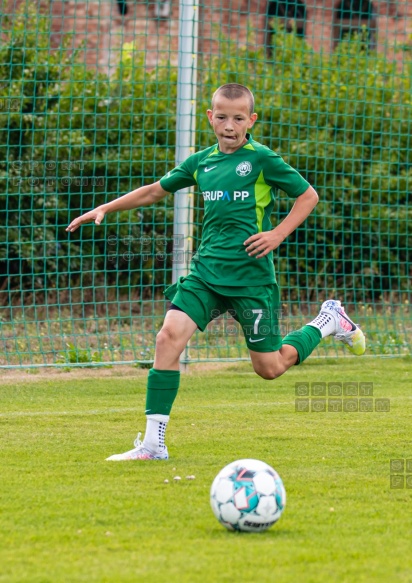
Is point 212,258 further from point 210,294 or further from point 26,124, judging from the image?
point 26,124

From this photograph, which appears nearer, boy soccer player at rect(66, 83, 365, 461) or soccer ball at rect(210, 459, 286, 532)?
soccer ball at rect(210, 459, 286, 532)

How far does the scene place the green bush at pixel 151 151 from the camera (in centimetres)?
1009

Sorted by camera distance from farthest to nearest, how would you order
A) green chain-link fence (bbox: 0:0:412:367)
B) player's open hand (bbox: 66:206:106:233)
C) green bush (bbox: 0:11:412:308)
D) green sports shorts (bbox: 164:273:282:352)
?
green bush (bbox: 0:11:412:308) → green chain-link fence (bbox: 0:0:412:367) → player's open hand (bbox: 66:206:106:233) → green sports shorts (bbox: 164:273:282:352)

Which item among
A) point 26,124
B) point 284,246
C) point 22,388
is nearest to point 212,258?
point 22,388

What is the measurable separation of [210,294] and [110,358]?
420 centimetres

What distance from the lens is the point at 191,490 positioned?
176 inches

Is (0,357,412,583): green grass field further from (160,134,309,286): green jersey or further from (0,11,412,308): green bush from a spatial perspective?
(0,11,412,308): green bush

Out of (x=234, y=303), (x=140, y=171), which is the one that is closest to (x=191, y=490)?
(x=234, y=303)

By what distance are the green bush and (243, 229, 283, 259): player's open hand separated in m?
4.62

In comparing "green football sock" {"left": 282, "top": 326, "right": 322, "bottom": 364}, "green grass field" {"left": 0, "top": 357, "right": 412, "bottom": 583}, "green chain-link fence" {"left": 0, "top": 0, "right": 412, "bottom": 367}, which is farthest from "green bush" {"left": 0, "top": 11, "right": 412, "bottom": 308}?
"green football sock" {"left": 282, "top": 326, "right": 322, "bottom": 364}

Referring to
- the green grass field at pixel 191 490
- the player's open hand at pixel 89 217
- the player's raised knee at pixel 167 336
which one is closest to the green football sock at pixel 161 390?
the player's raised knee at pixel 167 336

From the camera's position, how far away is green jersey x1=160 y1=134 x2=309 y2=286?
208 inches

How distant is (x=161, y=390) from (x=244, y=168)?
1209 millimetres

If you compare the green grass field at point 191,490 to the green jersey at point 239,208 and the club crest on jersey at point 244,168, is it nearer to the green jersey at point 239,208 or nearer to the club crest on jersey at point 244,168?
the green jersey at point 239,208
